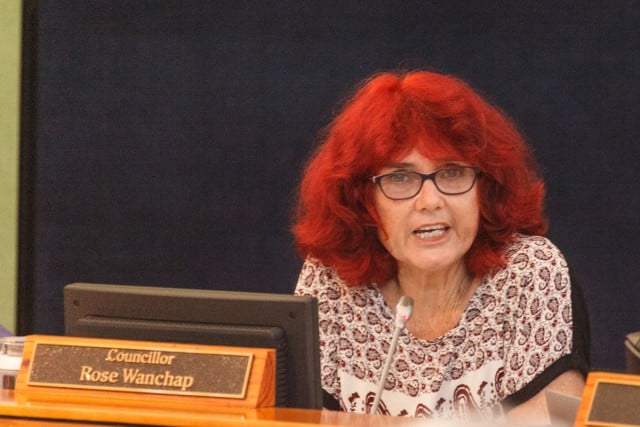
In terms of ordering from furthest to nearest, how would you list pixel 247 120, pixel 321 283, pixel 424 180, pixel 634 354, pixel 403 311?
pixel 247 120, pixel 321 283, pixel 424 180, pixel 634 354, pixel 403 311

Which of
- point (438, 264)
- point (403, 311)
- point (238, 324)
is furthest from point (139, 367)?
point (438, 264)

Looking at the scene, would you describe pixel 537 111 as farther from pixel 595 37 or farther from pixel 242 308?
pixel 242 308

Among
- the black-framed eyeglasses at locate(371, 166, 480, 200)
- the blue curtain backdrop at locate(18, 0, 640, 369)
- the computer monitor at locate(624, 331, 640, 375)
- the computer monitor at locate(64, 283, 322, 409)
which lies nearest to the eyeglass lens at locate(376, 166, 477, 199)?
the black-framed eyeglasses at locate(371, 166, 480, 200)

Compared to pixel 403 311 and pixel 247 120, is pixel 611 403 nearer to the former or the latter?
pixel 403 311

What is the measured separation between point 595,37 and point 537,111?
0.26 metres

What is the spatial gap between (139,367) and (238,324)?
5.5 inches

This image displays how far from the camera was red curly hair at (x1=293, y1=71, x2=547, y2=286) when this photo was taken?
→ 2059mm

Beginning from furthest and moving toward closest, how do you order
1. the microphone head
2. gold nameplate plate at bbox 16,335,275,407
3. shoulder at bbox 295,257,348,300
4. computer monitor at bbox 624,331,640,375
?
shoulder at bbox 295,257,348,300 → computer monitor at bbox 624,331,640,375 → the microphone head → gold nameplate plate at bbox 16,335,275,407

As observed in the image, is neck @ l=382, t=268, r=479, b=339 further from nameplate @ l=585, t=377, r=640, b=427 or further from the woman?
nameplate @ l=585, t=377, r=640, b=427

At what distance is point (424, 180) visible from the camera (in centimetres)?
205

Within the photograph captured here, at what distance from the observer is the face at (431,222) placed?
204 cm

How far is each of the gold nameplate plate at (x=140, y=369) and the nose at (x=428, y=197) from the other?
0.64m

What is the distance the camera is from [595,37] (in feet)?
10.8

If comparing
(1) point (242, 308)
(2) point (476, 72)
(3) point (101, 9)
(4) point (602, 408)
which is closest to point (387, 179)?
(1) point (242, 308)
